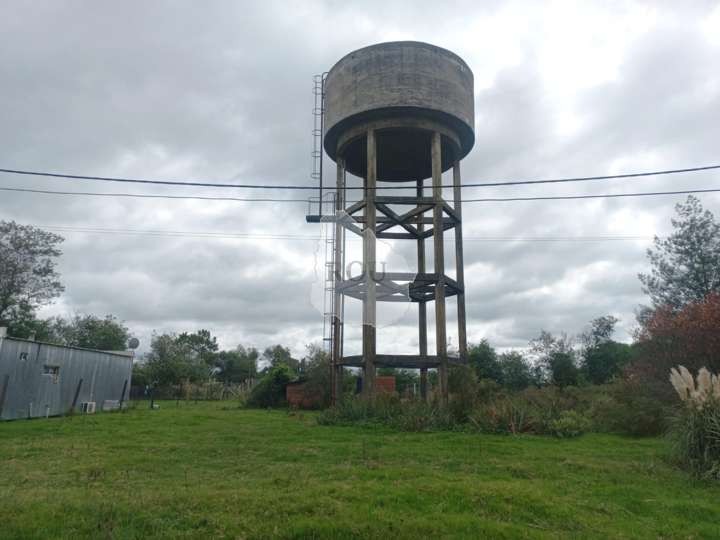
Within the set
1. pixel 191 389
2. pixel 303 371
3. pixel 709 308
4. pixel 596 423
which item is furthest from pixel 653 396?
pixel 191 389

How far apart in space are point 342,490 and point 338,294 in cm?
1176

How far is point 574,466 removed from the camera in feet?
28.0

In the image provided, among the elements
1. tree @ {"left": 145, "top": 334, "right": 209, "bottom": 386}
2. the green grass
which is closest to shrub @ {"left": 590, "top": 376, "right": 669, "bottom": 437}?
the green grass

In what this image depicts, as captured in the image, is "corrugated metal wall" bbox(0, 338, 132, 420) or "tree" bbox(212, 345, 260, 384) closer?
"corrugated metal wall" bbox(0, 338, 132, 420)

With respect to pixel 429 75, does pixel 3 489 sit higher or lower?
lower

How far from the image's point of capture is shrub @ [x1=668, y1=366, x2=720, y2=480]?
8016 mm

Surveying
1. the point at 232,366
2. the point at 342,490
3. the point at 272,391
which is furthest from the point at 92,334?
the point at 342,490

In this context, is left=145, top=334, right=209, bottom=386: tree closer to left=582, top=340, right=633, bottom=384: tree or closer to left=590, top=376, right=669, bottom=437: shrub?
left=582, top=340, right=633, bottom=384: tree

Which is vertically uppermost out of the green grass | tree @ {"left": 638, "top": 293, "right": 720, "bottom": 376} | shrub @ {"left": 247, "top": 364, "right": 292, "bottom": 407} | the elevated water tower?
the elevated water tower

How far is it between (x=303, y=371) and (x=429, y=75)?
56.0ft

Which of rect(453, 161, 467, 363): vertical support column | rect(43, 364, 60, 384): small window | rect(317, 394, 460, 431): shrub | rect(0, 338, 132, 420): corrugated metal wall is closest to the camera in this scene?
rect(317, 394, 460, 431): shrub

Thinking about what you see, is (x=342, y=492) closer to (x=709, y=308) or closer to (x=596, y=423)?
(x=596, y=423)

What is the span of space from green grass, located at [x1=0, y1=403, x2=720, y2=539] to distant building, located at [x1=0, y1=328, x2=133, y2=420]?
262 inches

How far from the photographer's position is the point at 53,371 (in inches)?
745
